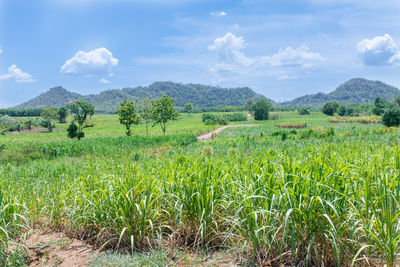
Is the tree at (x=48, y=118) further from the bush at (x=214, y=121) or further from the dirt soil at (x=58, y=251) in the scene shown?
the dirt soil at (x=58, y=251)

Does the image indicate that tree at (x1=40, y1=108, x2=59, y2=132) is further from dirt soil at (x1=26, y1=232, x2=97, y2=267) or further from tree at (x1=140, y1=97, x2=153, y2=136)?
dirt soil at (x1=26, y1=232, x2=97, y2=267)

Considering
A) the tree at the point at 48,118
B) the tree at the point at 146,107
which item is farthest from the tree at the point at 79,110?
the tree at the point at 48,118

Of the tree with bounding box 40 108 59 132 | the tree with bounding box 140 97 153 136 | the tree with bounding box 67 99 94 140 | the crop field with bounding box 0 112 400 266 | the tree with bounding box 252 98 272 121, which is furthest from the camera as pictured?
the tree with bounding box 252 98 272 121

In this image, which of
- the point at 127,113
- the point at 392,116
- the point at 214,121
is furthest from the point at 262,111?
the point at 127,113

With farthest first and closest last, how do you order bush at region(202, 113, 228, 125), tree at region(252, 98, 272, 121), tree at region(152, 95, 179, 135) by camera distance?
tree at region(252, 98, 272, 121)
bush at region(202, 113, 228, 125)
tree at region(152, 95, 179, 135)

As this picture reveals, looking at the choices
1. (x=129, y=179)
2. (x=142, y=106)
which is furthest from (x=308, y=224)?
(x=142, y=106)

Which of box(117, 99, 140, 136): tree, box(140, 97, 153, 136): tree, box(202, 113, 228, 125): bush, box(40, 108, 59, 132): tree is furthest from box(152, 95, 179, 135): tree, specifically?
box(40, 108, 59, 132): tree

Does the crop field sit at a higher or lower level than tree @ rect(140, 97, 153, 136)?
lower

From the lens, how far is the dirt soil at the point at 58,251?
336 cm

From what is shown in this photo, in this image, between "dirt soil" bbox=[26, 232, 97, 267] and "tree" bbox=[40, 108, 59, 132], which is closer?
"dirt soil" bbox=[26, 232, 97, 267]

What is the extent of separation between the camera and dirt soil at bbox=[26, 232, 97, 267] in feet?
11.0

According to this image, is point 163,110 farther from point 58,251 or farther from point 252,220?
point 252,220

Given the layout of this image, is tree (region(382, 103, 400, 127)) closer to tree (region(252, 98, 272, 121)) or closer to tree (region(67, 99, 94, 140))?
tree (region(252, 98, 272, 121))

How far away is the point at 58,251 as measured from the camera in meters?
3.63
